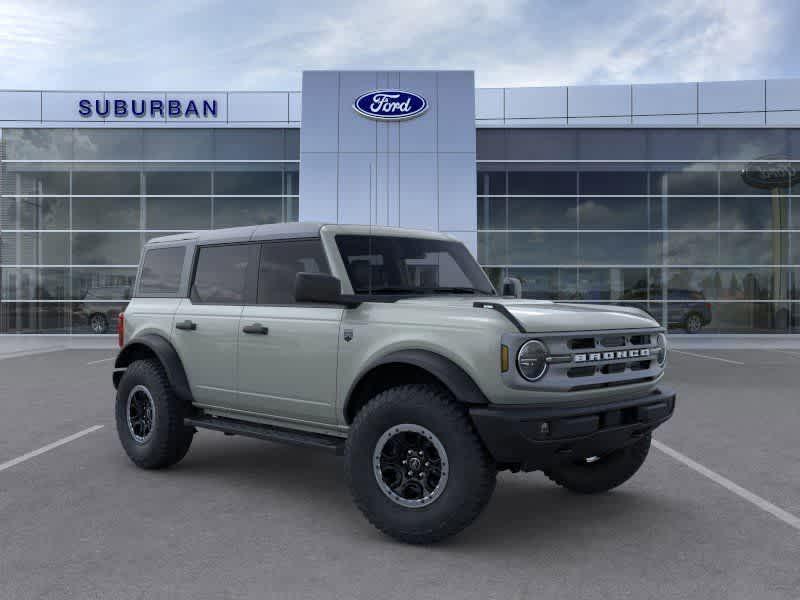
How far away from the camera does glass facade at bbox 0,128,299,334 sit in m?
26.2

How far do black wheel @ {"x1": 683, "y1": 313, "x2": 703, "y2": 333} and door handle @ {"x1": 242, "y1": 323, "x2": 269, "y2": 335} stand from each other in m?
23.7

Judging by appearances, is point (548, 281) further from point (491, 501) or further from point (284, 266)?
point (284, 266)

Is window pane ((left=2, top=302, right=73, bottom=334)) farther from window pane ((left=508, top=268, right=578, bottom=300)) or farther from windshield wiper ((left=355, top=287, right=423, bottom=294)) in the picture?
windshield wiper ((left=355, top=287, right=423, bottom=294))

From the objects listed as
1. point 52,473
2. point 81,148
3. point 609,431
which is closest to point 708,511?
point 609,431

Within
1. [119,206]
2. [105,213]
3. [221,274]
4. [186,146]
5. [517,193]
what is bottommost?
[221,274]

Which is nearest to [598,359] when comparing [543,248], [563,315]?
[563,315]

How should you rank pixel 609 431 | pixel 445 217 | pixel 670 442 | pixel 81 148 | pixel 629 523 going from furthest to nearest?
pixel 81 148 → pixel 445 217 → pixel 670 442 → pixel 629 523 → pixel 609 431

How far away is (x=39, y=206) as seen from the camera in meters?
26.6

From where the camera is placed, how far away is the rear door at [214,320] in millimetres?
5625

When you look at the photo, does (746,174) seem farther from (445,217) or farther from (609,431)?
(609,431)

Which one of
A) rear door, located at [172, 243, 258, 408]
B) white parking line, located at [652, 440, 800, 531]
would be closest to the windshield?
rear door, located at [172, 243, 258, 408]

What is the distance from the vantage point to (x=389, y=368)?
4.66 metres

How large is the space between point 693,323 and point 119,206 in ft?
69.8

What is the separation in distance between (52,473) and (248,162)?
21530mm
